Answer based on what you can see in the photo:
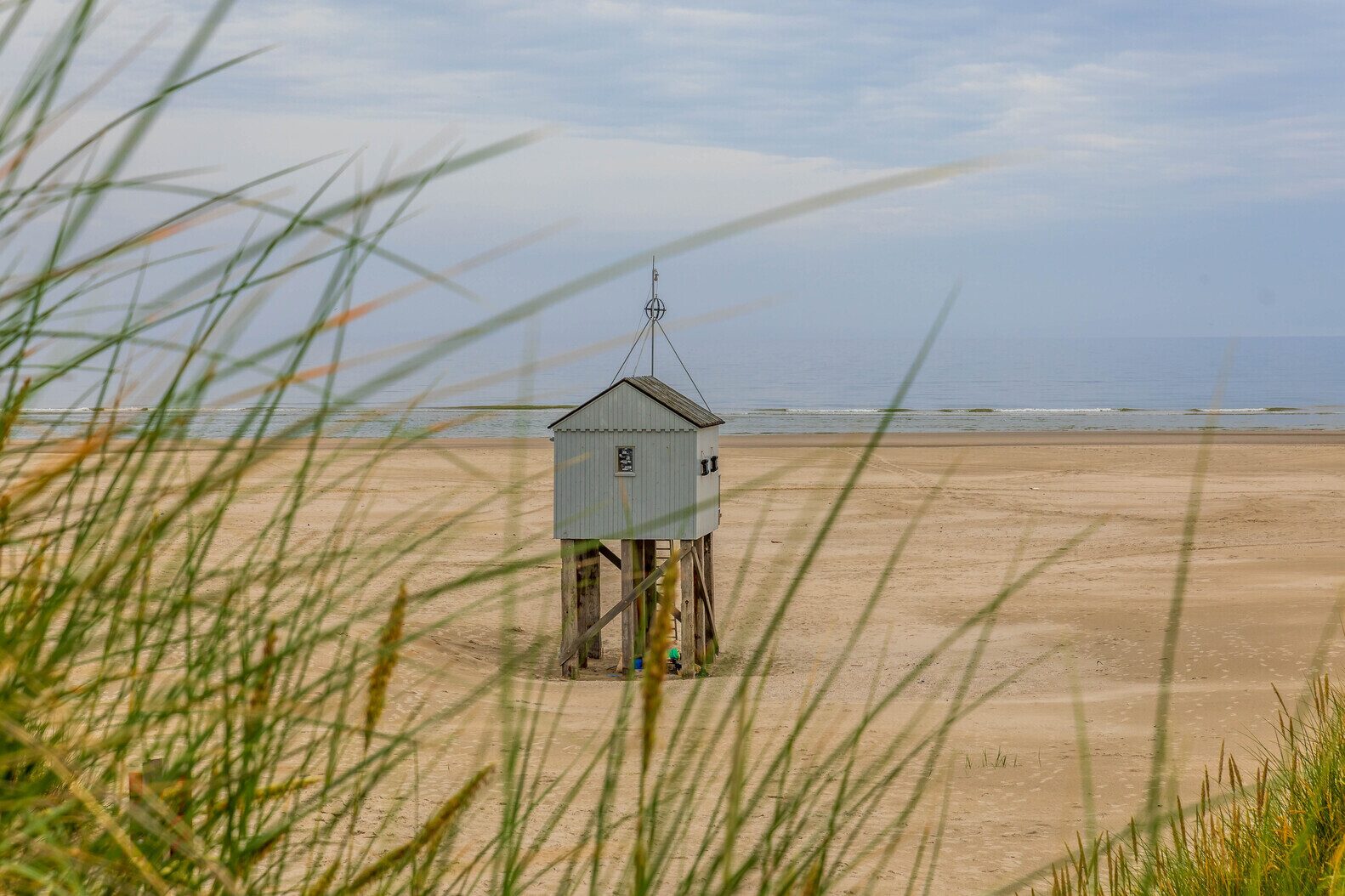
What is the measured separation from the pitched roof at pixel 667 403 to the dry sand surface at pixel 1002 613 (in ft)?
5.45

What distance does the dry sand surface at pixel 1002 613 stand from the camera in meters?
7.81

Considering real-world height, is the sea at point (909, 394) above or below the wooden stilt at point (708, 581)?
above

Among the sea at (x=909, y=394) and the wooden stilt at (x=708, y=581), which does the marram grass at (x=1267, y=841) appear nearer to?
the sea at (x=909, y=394)

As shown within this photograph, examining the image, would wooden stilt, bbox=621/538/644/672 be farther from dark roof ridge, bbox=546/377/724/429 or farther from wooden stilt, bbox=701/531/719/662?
dark roof ridge, bbox=546/377/724/429

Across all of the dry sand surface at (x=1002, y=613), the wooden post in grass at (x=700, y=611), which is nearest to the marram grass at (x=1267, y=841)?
the dry sand surface at (x=1002, y=613)

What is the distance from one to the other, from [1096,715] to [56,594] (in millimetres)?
12154

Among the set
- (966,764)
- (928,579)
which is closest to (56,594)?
(966,764)

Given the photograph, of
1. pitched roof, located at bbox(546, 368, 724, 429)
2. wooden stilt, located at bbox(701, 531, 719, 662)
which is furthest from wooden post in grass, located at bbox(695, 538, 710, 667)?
pitched roof, located at bbox(546, 368, 724, 429)

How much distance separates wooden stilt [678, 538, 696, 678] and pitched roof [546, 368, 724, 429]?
143 centimetres

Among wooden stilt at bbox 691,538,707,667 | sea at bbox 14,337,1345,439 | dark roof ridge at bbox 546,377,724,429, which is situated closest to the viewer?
sea at bbox 14,337,1345,439

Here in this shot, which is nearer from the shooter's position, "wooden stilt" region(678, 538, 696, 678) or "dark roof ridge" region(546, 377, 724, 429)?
"dark roof ridge" region(546, 377, 724, 429)

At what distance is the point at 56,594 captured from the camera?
4.58ft

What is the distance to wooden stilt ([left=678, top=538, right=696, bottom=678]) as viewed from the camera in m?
13.5

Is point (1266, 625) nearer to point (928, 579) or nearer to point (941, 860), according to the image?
point (928, 579)
